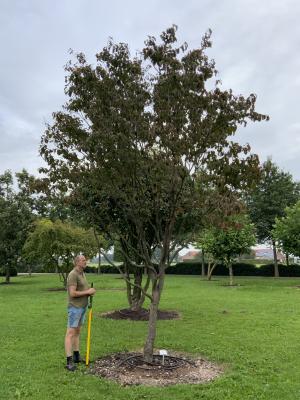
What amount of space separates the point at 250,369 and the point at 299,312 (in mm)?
7390

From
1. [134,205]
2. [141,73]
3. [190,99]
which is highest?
[141,73]

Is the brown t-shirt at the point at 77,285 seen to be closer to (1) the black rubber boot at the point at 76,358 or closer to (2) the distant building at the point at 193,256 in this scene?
(1) the black rubber boot at the point at 76,358

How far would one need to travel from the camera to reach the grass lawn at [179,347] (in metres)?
6.08

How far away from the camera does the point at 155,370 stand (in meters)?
7.14

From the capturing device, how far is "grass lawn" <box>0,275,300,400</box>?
6.08 meters

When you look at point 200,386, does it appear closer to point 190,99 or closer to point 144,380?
point 144,380

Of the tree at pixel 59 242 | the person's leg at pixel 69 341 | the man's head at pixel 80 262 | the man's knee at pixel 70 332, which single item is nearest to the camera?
the person's leg at pixel 69 341

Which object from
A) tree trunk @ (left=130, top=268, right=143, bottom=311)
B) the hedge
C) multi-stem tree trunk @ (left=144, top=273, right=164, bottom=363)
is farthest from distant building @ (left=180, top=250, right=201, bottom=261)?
multi-stem tree trunk @ (left=144, top=273, right=164, bottom=363)

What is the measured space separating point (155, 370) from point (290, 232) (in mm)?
20187

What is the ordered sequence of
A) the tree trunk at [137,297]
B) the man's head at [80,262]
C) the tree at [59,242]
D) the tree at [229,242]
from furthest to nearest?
the tree at [229,242], the tree at [59,242], the tree trunk at [137,297], the man's head at [80,262]

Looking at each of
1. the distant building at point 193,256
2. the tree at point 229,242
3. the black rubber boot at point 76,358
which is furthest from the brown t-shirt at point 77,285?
the distant building at point 193,256

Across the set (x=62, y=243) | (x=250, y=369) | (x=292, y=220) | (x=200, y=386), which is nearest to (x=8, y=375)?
(x=200, y=386)

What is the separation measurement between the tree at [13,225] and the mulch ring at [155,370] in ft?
77.5

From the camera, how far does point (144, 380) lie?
6.71m
